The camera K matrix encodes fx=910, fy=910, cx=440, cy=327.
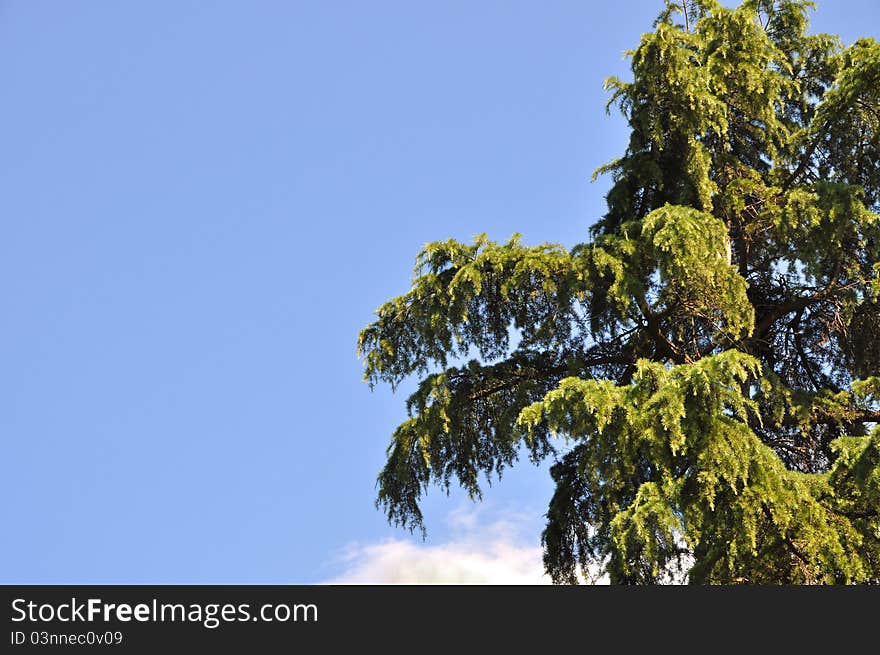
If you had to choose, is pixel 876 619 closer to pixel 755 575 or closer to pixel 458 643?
pixel 755 575

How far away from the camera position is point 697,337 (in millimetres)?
12133

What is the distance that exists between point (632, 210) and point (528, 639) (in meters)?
7.31

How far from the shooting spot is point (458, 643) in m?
7.43

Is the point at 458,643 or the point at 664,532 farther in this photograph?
the point at 664,532

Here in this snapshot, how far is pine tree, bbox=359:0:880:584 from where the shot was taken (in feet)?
29.8

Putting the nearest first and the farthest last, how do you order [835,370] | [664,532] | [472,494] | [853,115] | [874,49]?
[664,532], [874,49], [853,115], [472,494], [835,370]

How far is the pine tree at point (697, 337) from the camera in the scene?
9.09 m

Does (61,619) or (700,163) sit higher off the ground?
(700,163)

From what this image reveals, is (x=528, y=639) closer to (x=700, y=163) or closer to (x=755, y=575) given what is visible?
(x=755, y=575)

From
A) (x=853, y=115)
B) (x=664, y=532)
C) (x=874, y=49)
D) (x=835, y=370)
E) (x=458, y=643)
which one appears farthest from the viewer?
(x=835, y=370)

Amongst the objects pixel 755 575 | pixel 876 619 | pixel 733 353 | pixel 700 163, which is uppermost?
pixel 700 163

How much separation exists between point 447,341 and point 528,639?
470cm

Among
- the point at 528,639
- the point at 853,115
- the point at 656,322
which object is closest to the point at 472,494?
the point at 656,322

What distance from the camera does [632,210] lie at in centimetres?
1315
